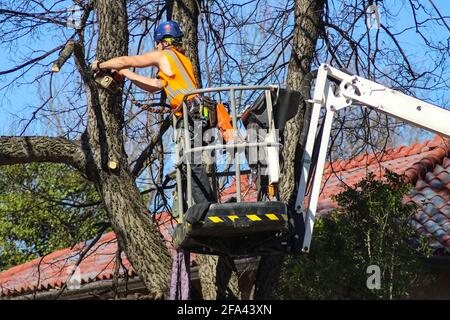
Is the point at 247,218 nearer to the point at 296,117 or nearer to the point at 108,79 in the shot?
the point at 108,79

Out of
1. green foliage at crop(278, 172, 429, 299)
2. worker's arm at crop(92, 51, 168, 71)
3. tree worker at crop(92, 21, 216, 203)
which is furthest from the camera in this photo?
green foliage at crop(278, 172, 429, 299)

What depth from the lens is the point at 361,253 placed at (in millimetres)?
10500

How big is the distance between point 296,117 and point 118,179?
199 centimetres

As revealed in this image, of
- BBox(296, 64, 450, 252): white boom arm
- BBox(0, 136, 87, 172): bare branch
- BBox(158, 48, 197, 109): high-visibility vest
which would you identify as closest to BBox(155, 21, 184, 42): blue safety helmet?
BBox(158, 48, 197, 109): high-visibility vest

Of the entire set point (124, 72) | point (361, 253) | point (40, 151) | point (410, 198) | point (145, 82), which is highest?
point (124, 72)

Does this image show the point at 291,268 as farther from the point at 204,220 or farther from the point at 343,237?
the point at 204,220

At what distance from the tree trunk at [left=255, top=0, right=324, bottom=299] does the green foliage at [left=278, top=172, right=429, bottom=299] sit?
2.81 ft

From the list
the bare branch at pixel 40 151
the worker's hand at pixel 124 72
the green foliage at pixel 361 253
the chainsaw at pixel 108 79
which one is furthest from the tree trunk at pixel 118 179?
the green foliage at pixel 361 253

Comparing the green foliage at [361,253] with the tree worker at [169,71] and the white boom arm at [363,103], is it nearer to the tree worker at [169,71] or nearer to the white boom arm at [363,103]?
the white boom arm at [363,103]

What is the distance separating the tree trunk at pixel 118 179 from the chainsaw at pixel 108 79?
0.62 m

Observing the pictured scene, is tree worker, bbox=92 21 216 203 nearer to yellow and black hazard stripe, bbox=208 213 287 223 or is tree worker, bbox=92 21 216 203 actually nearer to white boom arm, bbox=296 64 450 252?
yellow and black hazard stripe, bbox=208 213 287 223

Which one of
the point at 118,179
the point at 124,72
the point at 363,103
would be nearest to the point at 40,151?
the point at 118,179

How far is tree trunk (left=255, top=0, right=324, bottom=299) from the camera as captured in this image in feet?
30.8

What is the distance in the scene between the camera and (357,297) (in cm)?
1038
